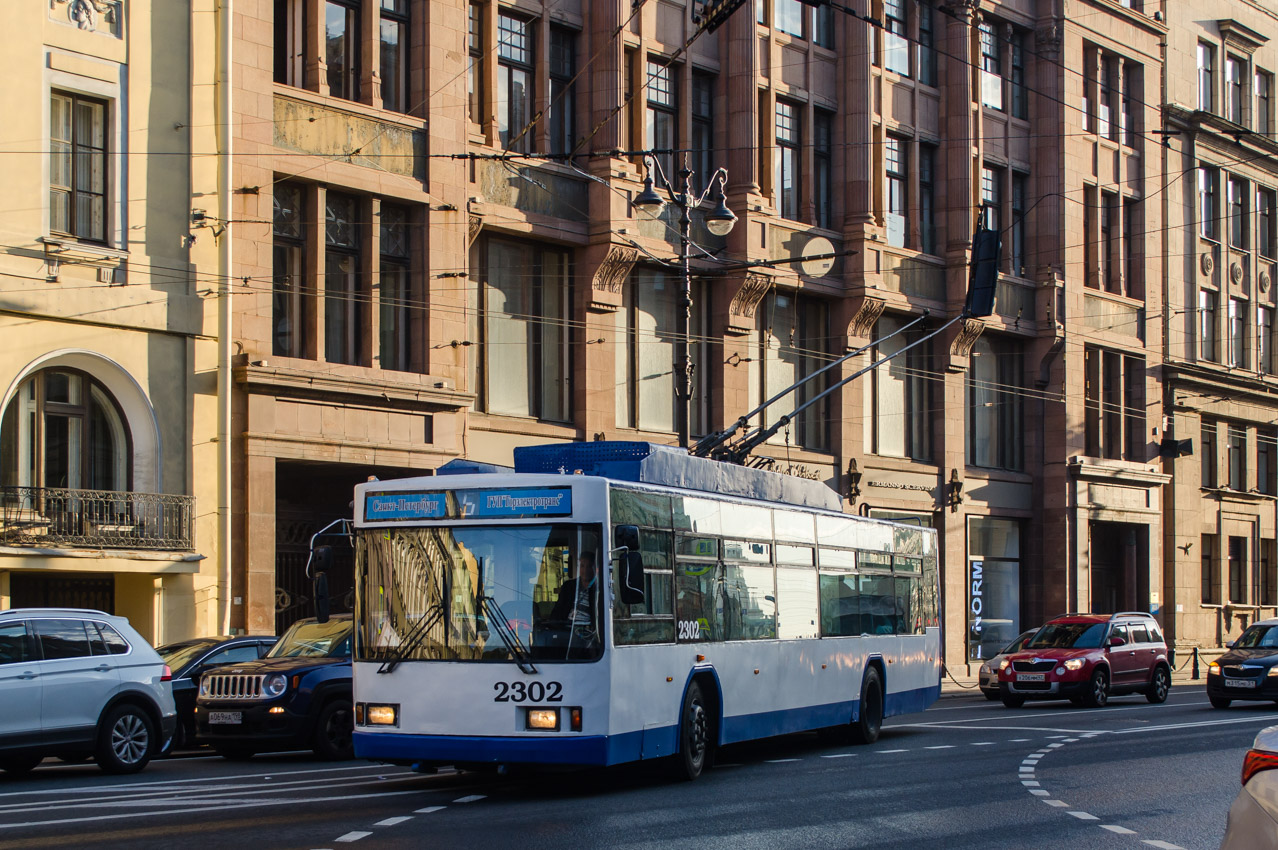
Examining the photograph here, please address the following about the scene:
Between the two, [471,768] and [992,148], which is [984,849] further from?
[992,148]

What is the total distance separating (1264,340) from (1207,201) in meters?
5.85

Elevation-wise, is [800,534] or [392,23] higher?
[392,23]

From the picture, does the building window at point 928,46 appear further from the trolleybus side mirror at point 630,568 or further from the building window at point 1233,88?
the trolleybus side mirror at point 630,568

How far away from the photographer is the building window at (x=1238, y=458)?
53.4 metres

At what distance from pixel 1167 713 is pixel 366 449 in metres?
14.0

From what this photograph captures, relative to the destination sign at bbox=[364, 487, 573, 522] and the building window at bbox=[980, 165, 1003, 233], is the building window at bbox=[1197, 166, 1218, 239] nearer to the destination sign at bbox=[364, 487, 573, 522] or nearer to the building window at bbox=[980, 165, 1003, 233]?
the building window at bbox=[980, 165, 1003, 233]

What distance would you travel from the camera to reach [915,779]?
15.5 meters

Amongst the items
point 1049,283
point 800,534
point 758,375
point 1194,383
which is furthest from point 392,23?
point 1194,383

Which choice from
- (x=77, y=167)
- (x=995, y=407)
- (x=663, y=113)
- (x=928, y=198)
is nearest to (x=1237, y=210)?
(x=995, y=407)

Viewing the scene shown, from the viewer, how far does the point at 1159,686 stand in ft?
103

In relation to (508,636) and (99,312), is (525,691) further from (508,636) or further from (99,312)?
(99,312)

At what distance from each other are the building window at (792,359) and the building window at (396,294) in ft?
32.4

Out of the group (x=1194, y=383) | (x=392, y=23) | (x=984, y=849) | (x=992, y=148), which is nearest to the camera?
(x=984, y=849)

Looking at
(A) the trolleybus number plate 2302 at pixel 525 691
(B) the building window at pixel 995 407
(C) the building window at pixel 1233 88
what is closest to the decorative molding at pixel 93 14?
(A) the trolleybus number plate 2302 at pixel 525 691
